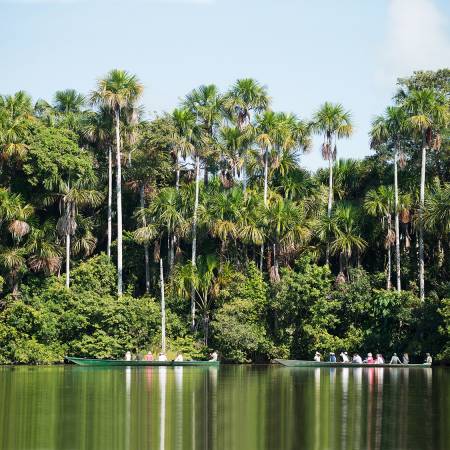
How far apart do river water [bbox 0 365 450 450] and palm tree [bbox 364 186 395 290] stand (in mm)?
12726

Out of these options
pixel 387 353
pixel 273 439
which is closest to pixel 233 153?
pixel 387 353

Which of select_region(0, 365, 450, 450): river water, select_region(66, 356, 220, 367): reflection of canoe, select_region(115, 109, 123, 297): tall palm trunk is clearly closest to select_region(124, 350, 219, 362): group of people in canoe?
select_region(66, 356, 220, 367): reflection of canoe

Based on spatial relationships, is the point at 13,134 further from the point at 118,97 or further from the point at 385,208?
the point at 385,208

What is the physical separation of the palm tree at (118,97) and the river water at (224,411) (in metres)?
16.2

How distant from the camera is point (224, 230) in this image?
6638 cm

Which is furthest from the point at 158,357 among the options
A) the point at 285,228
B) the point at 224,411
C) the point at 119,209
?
the point at 224,411

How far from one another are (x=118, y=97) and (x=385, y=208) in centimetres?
1821

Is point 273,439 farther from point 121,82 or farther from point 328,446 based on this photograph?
point 121,82

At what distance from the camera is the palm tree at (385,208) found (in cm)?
6575

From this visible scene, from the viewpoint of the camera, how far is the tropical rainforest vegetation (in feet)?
212

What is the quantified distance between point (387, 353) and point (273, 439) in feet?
118

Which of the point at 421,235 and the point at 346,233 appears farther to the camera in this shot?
the point at 346,233

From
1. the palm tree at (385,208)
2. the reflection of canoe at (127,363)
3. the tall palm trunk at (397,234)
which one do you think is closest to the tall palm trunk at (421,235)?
the tall palm trunk at (397,234)

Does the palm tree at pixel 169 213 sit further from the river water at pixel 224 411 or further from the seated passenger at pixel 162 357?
the river water at pixel 224 411
